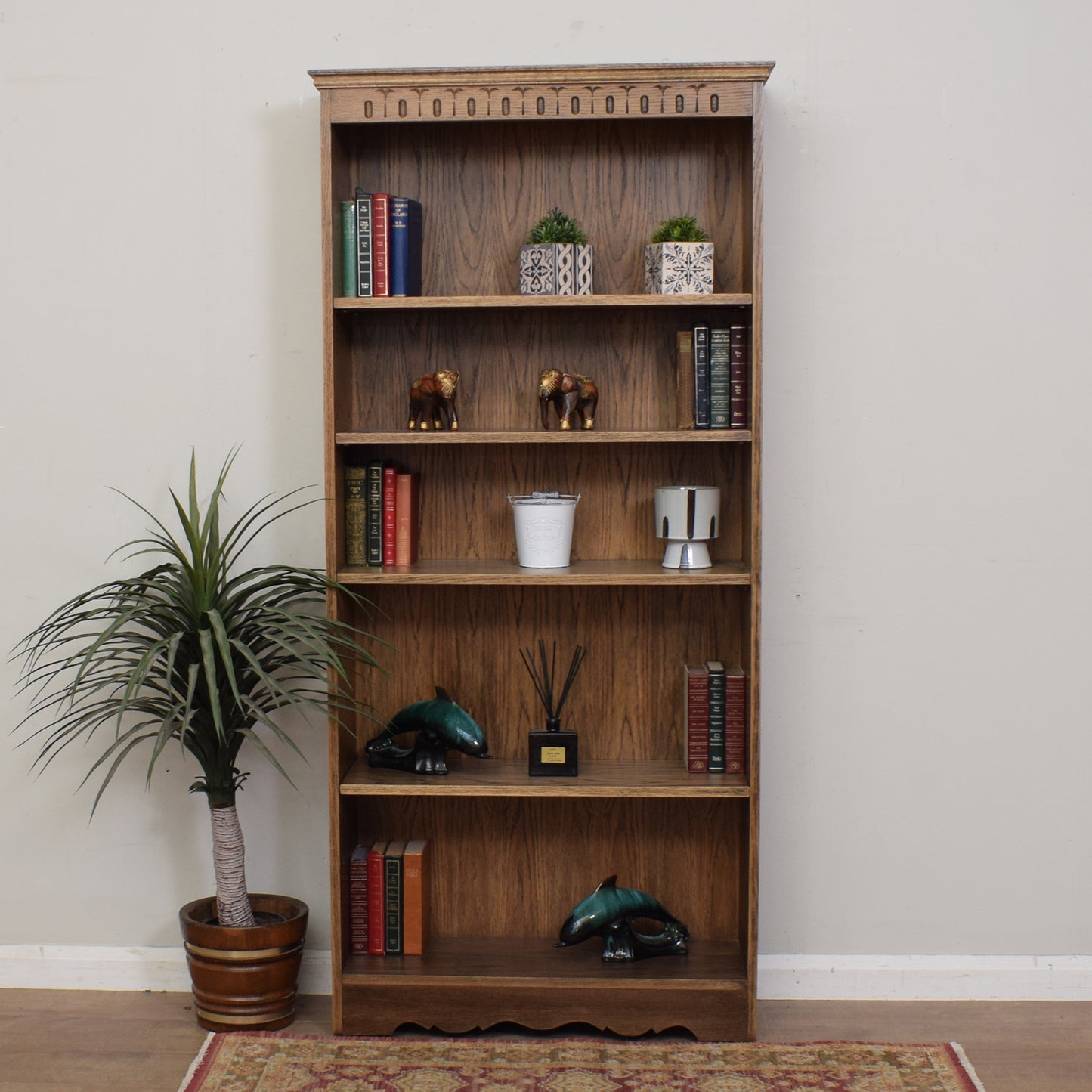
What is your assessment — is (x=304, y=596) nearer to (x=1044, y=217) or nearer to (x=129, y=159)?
(x=129, y=159)

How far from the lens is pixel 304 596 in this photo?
8.88ft

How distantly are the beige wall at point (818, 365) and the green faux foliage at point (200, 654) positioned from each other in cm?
10

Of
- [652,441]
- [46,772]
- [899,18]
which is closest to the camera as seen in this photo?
[652,441]

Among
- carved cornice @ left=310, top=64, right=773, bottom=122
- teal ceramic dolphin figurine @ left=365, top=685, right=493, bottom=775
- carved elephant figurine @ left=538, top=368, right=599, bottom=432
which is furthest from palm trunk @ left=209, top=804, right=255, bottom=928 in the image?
carved cornice @ left=310, top=64, right=773, bottom=122

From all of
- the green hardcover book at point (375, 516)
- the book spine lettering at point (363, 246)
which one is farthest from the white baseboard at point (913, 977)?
the book spine lettering at point (363, 246)

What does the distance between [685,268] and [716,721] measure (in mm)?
1021

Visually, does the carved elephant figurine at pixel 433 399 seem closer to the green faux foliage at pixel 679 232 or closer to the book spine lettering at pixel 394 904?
the green faux foliage at pixel 679 232

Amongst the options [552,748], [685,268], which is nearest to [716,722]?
[552,748]

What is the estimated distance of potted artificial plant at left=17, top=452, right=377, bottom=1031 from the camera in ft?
8.00

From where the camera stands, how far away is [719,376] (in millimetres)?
2510

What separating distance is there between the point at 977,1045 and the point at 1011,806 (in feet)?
1.84

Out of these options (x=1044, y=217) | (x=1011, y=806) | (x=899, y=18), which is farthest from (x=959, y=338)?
(x=1011, y=806)

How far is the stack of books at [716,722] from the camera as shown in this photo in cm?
257

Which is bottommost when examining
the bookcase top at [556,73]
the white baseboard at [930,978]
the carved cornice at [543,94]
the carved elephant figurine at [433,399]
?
the white baseboard at [930,978]
